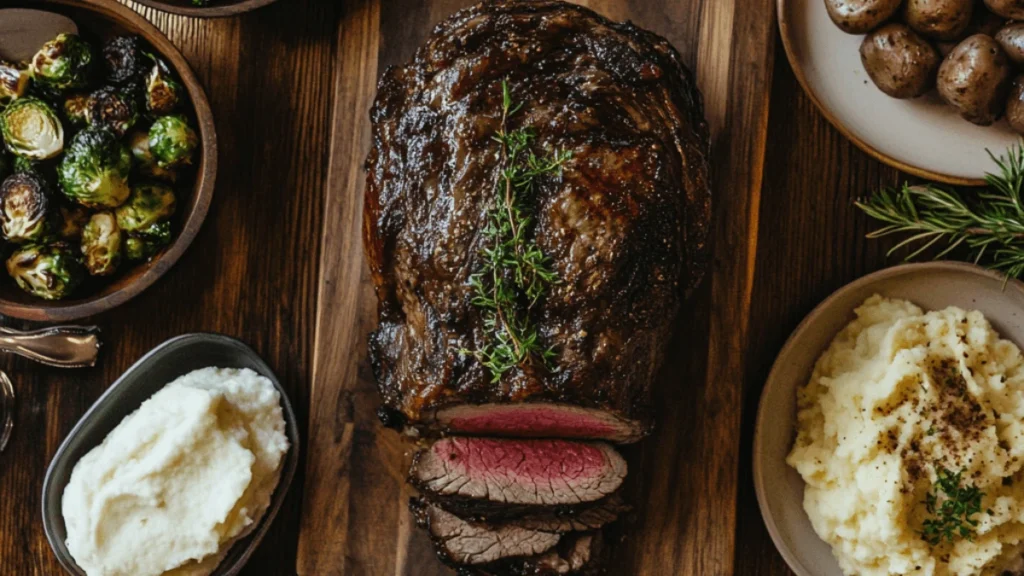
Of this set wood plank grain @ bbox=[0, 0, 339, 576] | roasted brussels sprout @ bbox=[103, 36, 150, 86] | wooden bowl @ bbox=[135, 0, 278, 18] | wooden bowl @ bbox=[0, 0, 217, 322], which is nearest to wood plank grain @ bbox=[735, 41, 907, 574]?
wood plank grain @ bbox=[0, 0, 339, 576]

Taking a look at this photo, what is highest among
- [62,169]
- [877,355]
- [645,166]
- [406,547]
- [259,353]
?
[645,166]

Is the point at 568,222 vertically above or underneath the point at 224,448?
above

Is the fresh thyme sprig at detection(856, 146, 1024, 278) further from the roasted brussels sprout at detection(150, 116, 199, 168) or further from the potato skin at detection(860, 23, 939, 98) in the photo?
the roasted brussels sprout at detection(150, 116, 199, 168)

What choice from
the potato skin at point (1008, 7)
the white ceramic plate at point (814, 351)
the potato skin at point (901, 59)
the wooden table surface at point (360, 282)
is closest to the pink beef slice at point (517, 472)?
the wooden table surface at point (360, 282)

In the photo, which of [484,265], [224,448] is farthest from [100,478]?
[484,265]

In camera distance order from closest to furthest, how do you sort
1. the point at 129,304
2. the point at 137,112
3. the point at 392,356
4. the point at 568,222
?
1. the point at 568,222
2. the point at 392,356
3. the point at 137,112
4. the point at 129,304

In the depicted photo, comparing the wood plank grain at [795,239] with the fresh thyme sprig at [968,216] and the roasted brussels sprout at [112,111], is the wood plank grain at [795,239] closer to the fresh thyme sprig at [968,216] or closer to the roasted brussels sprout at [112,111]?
the fresh thyme sprig at [968,216]

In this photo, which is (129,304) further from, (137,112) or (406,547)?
(406,547)
